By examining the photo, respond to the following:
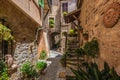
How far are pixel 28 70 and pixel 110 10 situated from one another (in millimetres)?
5267

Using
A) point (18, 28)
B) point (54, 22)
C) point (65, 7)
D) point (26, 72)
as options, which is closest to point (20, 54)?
point (26, 72)

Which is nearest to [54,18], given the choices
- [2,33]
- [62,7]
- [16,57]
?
[62,7]

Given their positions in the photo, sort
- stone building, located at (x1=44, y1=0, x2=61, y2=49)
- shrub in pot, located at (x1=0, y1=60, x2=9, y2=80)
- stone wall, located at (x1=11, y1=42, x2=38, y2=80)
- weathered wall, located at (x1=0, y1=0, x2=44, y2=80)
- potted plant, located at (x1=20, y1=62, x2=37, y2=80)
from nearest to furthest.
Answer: shrub in pot, located at (x1=0, y1=60, x2=9, y2=80) → weathered wall, located at (x1=0, y1=0, x2=44, y2=80) → stone wall, located at (x1=11, y1=42, x2=38, y2=80) → potted plant, located at (x1=20, y1=62, x2=37, y2=80) → stone building, located at (x1=44, y1=0, x2=61, y2=49)

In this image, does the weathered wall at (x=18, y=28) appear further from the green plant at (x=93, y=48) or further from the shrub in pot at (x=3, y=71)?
the green plant at (x=93, y=48)

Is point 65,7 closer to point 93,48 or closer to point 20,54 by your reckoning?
point 20,54

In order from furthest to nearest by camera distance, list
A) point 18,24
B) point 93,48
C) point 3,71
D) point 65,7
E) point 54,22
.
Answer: point 54,22 < point 65,7 < point 18,24 < point 93,48 < point 3,71

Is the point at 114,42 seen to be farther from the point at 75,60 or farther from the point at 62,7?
the point at 62,7

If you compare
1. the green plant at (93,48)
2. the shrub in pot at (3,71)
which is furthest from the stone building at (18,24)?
the green plant at (93,48)

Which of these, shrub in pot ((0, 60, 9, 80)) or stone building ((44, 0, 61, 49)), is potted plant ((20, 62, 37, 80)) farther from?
stone building ((44, 0, 61, 49))

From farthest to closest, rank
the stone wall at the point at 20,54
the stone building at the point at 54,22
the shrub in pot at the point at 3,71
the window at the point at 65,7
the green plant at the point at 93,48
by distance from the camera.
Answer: the stone building at the point at 54,22 → the window at the point at 65,7 → the stone wall at the point at 20,54 → the green plant at the point at 93,48 → the shrub in pot at the point at 3,71

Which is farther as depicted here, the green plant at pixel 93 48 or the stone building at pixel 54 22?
the stone building at pixel 54 22

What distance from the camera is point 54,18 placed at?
25609 mm

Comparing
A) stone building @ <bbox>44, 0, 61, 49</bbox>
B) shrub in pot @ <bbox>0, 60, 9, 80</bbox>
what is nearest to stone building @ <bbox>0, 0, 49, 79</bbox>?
shrub in pot @ <bbox>0, 60, 9, 80</bbox>

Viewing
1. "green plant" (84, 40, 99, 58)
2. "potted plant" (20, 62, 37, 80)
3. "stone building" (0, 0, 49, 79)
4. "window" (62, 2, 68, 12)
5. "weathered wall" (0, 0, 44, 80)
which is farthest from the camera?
"window" (62, 2, 68, 12)
